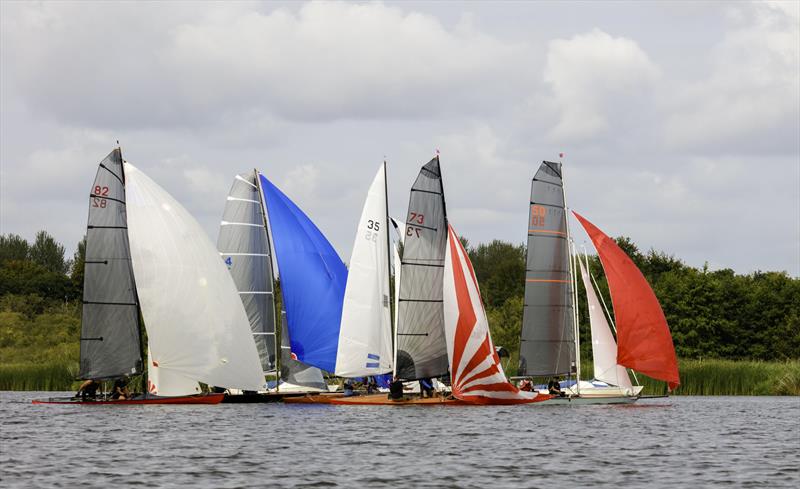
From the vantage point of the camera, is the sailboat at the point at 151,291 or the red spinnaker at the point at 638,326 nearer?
the sailboat at the point at 151,291

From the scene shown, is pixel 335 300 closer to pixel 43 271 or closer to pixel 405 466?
pixel 405 466

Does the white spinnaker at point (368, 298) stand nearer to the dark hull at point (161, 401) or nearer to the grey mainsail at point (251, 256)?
the grey mainsail at point (251, 256)

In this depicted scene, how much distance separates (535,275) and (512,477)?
2729 cm

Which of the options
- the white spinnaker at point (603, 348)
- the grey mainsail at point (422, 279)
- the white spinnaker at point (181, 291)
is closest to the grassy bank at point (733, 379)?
the white spinnaker at point (603, 348)

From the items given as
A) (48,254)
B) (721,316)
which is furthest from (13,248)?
(721,316)

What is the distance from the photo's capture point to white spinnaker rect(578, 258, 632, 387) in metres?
57.8

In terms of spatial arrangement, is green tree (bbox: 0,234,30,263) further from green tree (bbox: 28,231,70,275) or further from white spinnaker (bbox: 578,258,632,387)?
white spinnaker (bbox: 578,258,632,387)

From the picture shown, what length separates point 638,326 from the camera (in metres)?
55.8

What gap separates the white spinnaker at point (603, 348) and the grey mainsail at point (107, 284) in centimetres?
1968

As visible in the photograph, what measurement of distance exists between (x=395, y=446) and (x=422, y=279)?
17.3m

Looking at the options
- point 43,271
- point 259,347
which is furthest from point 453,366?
point 43,271

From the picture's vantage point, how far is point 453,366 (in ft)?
177

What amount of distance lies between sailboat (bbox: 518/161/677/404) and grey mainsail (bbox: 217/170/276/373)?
1199cm

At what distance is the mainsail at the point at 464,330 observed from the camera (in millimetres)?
53625
